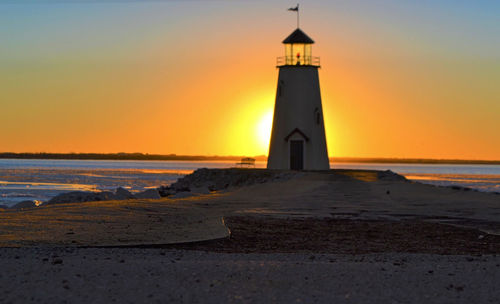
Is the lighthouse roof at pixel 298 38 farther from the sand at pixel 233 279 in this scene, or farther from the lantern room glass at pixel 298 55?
the sand at pixel 233 279

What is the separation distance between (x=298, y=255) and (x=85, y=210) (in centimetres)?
736

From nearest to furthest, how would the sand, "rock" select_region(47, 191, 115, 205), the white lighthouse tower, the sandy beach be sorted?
the sand, the sandy beach, "rock" select_region(47, 191, 115, 205), the white lighthouse tower

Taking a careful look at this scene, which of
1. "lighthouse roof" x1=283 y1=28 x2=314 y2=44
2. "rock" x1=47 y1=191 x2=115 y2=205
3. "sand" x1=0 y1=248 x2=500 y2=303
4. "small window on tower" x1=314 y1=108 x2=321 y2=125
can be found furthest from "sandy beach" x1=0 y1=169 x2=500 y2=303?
"lighthouse roof" x1=283 y1=28 x2=314 y2=44

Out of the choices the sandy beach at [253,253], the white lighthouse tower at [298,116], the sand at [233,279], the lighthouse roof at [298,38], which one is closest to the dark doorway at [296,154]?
the white lighthouse tower at [298,116]

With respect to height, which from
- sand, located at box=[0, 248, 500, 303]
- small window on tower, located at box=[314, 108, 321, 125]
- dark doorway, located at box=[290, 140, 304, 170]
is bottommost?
sand, located at box=[0, 248, 500, 303]

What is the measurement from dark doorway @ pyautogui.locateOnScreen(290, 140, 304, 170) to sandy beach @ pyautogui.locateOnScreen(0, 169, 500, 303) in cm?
2047

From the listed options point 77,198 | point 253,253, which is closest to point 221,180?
point 77,198

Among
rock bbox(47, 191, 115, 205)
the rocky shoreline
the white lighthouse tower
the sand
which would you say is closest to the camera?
the sand

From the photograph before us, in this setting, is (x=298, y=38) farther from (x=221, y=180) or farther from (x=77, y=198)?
(x=77, y=198)

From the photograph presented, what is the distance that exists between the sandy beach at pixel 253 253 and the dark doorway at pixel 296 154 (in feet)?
67.2

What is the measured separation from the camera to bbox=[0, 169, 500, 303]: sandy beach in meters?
7.71

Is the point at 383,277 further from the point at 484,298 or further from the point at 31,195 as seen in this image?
the point at 31,195

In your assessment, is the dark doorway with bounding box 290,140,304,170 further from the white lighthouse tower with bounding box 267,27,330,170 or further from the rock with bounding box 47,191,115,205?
the rock with bounding box 47,191,115,205

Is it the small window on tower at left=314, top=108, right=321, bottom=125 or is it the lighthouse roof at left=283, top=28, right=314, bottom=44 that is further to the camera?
the lighthouse roof at left=283, top=28, right=314, bottom=44
